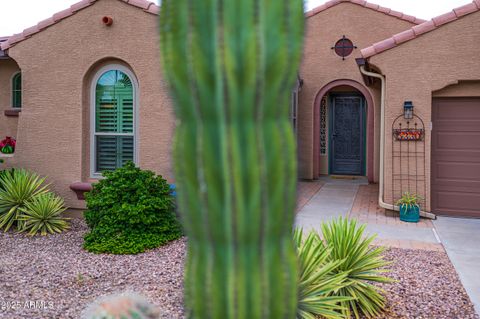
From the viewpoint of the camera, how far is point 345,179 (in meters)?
13.8

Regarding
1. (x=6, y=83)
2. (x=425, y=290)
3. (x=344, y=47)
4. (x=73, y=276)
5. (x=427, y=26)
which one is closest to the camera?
(x=425, y=290)

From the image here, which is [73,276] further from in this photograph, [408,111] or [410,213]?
[408,111]

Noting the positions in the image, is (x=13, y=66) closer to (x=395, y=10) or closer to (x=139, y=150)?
(x=139, y=150)

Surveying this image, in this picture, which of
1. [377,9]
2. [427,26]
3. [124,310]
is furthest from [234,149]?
[377,9]

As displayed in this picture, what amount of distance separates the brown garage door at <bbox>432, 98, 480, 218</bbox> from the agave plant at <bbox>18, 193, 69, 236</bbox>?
7211mm

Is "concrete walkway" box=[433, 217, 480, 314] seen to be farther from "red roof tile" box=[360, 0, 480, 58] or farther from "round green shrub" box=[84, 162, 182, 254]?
"round green shrub" box=[84, 162, 182, 254]

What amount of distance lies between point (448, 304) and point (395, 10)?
1048cm

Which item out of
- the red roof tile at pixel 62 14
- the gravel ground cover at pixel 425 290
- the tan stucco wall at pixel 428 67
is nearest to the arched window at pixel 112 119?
the red roof tile at pixel 62 14

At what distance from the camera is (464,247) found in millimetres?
6055

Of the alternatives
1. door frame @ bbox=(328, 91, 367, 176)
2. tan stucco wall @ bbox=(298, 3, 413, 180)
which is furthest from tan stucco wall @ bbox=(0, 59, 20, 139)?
door frame @ bbox=(328, 91, 367, 176)

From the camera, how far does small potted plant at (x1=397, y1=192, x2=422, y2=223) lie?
7.66 metres

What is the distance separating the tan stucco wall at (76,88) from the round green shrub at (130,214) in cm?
81

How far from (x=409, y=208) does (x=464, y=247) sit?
5.53 ft

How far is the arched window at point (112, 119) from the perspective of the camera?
768 centimetres
